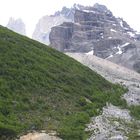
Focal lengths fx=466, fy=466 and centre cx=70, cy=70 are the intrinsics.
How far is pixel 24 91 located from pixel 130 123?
10.6m

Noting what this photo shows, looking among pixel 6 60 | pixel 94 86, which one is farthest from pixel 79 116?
pixel 94 86

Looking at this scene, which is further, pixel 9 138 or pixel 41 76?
pixel 41 76

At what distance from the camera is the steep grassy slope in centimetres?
3616

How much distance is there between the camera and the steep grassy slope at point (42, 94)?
36.2 meters

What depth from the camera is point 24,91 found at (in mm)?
44625

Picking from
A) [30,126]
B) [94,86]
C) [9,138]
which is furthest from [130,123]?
[94,86]

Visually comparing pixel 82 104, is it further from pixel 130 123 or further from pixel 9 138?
pixel 9 138

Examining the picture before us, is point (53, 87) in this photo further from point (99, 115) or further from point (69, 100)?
point (99, 115)

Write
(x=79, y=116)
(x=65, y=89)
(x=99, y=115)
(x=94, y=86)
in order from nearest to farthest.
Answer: (x=79, y=116) < (x=99, y=115) < (x=65, y=89) < (x=94, y=86)

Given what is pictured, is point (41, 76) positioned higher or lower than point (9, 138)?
higher

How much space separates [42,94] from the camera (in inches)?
1823

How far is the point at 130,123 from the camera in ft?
137

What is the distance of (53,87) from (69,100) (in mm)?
2877

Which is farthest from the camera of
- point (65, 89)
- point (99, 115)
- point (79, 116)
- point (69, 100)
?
point (65, 89)
